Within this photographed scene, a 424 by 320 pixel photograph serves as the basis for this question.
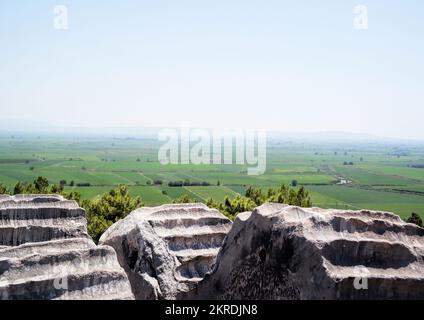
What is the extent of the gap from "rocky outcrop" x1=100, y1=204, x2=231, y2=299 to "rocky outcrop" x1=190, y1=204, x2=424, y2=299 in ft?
6.95

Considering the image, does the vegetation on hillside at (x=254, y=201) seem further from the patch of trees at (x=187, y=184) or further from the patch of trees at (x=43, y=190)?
the patch of trees at (x=187, y=184)

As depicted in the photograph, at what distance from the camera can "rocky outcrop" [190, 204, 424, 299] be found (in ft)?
32.5

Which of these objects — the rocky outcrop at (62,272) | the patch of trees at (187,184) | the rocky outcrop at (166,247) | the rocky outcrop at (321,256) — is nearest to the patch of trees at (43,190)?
the rocky outcrop at (166,247)

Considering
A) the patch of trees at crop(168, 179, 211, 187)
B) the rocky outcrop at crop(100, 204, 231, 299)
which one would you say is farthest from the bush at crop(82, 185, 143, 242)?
the patch of trees at crop(168, 179, 211, 187)

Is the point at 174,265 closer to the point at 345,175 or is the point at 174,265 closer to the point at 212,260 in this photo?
the point at 212,260

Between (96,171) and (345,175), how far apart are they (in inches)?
2307

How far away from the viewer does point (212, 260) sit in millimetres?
15211

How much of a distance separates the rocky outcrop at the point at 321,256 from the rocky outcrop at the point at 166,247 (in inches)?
83.4

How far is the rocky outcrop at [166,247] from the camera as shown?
14.3 m

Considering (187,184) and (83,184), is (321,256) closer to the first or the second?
(83,184)

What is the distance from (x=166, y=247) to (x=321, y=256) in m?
6.31

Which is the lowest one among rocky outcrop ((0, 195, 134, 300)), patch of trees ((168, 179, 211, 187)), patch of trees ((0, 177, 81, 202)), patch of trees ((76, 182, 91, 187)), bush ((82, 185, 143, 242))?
patch of trees ((168, 179, 211, 187))

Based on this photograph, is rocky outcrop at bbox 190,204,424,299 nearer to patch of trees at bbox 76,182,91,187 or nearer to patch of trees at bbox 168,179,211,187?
patch of trees at bbox 76,182,91,187

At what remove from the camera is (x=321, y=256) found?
999cm
